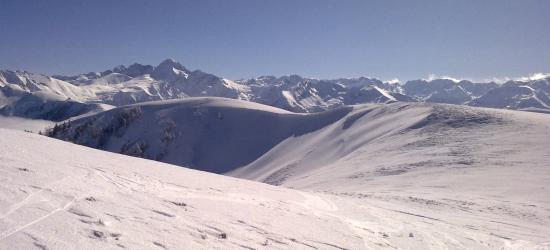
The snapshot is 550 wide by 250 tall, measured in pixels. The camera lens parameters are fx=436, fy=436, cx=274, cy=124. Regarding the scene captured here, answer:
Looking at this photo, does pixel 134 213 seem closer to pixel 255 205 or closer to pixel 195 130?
pixel 255 205

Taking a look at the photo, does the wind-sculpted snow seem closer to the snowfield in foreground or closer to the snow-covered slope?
the snowfield in foreground

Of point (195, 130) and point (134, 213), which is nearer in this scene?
point (134, 213)

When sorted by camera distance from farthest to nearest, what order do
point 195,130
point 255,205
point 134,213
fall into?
point 195,130 < point 255,205 < point 134,213

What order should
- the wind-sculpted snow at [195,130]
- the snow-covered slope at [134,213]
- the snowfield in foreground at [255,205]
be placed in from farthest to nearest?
1. the wind-sculpted snow at [195,130]
2. the snowfield in foreground at [255,205]
3. the snow-covered slope at [134,213]

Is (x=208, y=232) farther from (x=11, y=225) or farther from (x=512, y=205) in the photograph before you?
(x=512, y=205)

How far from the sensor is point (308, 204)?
53.0ft

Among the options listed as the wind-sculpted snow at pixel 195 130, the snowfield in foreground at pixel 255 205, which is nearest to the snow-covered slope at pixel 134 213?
the snowfield in foreground at pixel 255 205

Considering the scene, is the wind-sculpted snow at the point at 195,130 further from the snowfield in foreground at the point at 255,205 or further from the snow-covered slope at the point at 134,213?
the snow-covered slope at the point at 134,213

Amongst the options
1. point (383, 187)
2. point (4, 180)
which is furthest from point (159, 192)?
point (383, 187)

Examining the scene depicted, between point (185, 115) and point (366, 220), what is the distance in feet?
461

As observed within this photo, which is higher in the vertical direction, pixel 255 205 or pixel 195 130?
pixel 255 205

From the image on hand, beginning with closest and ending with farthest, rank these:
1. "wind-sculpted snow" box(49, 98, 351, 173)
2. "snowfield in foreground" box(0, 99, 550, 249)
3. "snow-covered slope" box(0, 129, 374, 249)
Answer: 1. "snow-covered slope" box(0, 129, 374, 249)
2. "snowfield in foreground" box(0, 99, 550, 249)
3. "wind-sculpted snow" box(49, 98, 351, 173)

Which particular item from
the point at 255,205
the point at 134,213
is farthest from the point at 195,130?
the point at 134,213

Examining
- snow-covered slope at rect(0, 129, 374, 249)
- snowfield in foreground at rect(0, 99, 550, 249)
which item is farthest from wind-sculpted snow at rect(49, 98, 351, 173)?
snow-covered slope at rect(0, 129, 374, 249)
